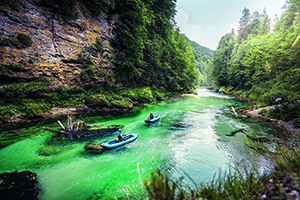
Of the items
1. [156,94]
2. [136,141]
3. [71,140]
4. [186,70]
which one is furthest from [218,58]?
[71,140]

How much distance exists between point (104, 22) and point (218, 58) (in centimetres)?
3825

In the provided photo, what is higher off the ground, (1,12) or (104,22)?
(104,22)

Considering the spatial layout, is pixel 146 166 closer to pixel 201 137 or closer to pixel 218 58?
pixel 201 137

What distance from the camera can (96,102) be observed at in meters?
14.5

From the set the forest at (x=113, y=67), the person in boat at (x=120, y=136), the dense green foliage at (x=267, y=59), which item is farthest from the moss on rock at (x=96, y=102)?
the dense green foliage at (x=267, y=59)

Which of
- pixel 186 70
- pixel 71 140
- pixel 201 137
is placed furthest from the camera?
pixel 186 70

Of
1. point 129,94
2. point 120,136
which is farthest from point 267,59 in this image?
point 120,136

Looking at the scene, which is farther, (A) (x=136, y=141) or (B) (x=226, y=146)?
(A) (x=136, y=141)

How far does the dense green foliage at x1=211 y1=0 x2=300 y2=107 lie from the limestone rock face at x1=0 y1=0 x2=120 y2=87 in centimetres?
1739

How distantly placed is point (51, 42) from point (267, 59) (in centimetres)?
3104

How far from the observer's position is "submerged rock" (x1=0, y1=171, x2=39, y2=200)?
12.6ft

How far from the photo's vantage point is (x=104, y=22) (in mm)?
18469

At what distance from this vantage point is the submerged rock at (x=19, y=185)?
383 cm

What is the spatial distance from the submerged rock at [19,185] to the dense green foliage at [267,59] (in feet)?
27.0
